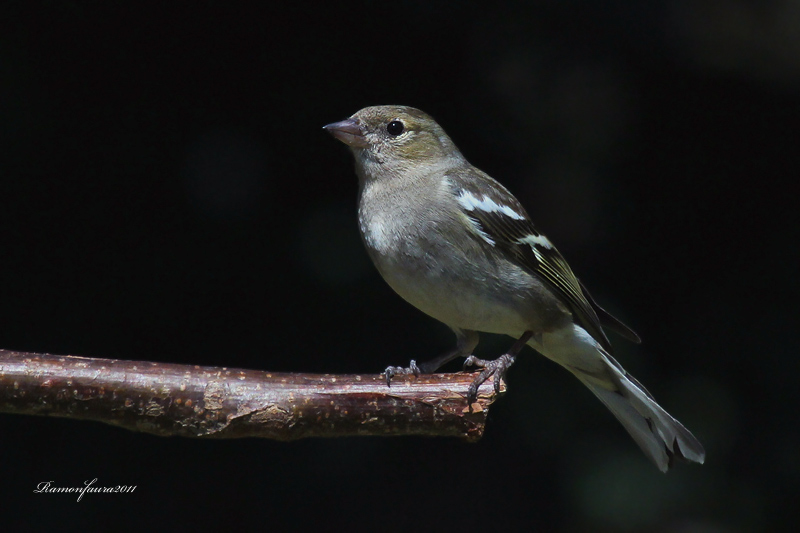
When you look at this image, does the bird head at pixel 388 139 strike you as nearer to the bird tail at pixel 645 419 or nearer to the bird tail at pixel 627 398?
the bird tail at pixel 627 398

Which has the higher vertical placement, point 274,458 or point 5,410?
point 5,410

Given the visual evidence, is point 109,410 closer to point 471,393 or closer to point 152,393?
point 152,393

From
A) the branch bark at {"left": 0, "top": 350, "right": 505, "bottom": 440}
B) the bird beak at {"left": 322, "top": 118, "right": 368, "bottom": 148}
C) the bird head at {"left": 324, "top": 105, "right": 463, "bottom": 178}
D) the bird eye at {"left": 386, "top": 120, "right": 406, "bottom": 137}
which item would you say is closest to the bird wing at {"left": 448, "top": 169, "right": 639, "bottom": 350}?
the bird head at {"left": 324, "top": 105, "right": 463, "bottom": 178}

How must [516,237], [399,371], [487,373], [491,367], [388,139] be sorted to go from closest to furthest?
[487,373] → [491,367] → [399,371] → [516,237] → [388,139]

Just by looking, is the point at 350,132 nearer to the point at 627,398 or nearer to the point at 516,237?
the point at 516,237

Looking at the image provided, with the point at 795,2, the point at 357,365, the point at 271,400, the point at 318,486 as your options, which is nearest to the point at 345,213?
the point at 357,365

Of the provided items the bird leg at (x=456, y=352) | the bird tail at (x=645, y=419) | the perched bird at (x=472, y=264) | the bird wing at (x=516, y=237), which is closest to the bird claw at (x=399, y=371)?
the perched bird at (x=472, y=264)

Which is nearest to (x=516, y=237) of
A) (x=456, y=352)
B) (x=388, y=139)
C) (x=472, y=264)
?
(x=472, y=264)
